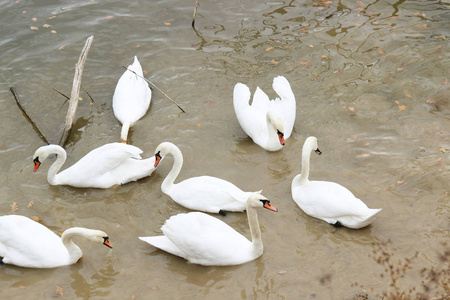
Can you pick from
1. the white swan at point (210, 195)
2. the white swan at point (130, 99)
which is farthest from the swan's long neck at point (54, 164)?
the white swan at point (210, 195)

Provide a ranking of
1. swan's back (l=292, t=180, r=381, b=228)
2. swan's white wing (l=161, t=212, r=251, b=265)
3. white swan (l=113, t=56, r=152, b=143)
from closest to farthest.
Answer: swan's white wing (l=161, t=212, r=251, b=265), swan's back (l=292, t=180, r=381, b=228), white swan (l=113, t=56, r=152, b=143)

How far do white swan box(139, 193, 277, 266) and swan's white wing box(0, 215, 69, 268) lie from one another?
118cm

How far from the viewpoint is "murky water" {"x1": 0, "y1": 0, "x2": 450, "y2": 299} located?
6809 millimetres

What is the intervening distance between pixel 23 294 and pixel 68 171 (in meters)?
2.17

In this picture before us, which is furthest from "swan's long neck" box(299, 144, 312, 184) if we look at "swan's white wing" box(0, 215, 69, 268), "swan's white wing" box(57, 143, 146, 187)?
"swan's white wing" box(0, 215, 69, 268)

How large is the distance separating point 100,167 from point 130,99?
2.00 m

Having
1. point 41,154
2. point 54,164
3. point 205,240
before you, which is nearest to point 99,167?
point 54,164

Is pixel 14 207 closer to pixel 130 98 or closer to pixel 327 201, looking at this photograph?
pixel 130 98

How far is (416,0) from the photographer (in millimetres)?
12656

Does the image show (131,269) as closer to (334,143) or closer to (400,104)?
(334,143)

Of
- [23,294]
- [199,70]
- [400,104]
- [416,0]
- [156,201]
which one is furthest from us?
[416,0]

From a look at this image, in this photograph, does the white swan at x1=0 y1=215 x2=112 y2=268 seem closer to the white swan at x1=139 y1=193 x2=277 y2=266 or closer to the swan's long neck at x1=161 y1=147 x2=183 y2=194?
the white swan at x1=139 y1=193 x2=277 y2=266

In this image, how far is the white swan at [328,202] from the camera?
711 cm

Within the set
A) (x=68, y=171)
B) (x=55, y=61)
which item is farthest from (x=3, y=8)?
(x=68, y=171)
